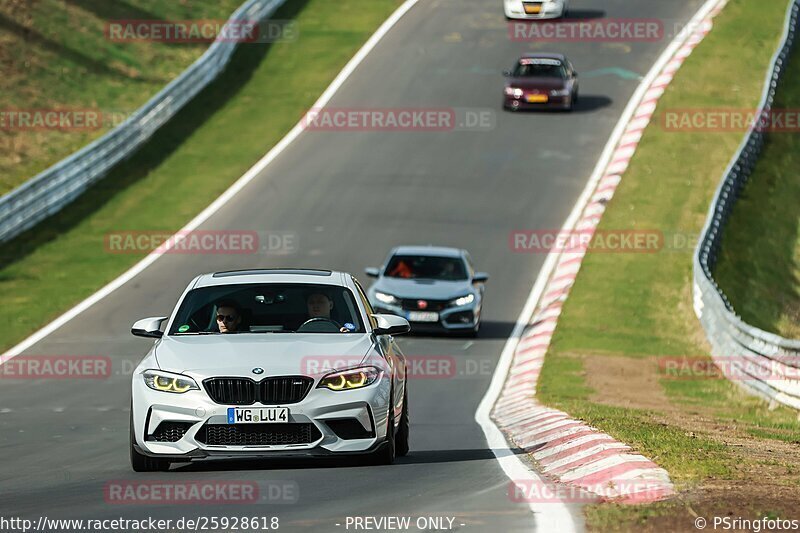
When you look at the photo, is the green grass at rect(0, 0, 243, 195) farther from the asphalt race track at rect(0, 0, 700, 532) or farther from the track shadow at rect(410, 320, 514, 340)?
the track shadow at rect(410, 320, 514, 340)

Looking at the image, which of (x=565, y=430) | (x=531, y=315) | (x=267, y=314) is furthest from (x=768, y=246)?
(x=267, y=314)

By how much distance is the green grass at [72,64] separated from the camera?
3669 cm

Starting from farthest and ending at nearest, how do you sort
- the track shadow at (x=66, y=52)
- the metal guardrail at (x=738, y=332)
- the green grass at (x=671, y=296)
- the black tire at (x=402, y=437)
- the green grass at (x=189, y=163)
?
the track shadow at (x=66, y=52) < the green grass at (x=189, y=163) < the metal guardrail at (x=738, y=332) < the green grass at (x=671, y=296) < the black tire at (x=402, y=437)

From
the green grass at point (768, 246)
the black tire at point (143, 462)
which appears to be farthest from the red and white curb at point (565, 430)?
the green grass at point (768, 246)

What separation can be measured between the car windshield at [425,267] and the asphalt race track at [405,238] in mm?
1215

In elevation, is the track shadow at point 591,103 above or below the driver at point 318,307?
below

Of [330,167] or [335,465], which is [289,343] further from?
[330,167]

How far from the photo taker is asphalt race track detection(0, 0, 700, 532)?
32.2 feet

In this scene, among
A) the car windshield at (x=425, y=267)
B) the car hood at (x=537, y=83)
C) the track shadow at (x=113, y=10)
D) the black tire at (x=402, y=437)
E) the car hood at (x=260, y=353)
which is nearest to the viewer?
the car hood at (x=260, y=353)

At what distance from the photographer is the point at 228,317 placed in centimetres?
1164

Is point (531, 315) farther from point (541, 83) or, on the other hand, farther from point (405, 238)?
point (541, 83)

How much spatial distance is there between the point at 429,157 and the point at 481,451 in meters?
25.2

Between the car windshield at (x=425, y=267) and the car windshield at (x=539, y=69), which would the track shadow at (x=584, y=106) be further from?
the car windshield at (x=425, y=267)

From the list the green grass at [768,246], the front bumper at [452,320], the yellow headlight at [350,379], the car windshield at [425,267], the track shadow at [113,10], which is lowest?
the green grass at [768,246]
